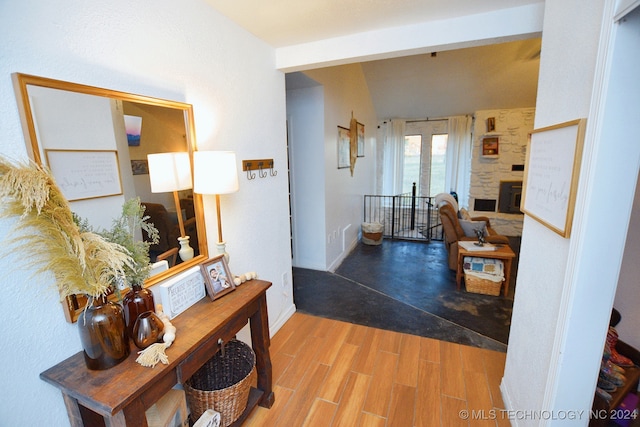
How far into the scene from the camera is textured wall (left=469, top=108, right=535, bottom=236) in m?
5.38

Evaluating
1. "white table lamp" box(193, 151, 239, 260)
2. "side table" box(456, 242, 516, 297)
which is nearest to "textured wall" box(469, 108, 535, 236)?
"side table" box(456, 242, 516, 297)

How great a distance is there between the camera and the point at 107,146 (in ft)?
3.74

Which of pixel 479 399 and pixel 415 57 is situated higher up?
pixel 415 57

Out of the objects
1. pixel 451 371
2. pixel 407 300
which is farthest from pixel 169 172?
pixel 407 300

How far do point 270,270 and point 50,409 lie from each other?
58.1 inches

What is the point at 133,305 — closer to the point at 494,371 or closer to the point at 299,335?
the point at 299,335

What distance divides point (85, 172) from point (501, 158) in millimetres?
6428

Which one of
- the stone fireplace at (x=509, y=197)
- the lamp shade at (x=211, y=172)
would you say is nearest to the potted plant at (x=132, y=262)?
the lamp shade at (x=211, y=172)

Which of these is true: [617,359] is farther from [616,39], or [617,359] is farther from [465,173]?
[465,173]

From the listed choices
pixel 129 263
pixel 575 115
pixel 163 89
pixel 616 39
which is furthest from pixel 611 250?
pixel 163 89

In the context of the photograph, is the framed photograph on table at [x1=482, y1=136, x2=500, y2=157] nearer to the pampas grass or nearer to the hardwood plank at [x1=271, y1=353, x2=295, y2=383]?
the hardwood plank at [x1=271, y1=353, x2=295, y2=383]

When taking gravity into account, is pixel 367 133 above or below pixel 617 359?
above

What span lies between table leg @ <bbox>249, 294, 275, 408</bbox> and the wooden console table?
4.2 inches

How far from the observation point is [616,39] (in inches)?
32.7
